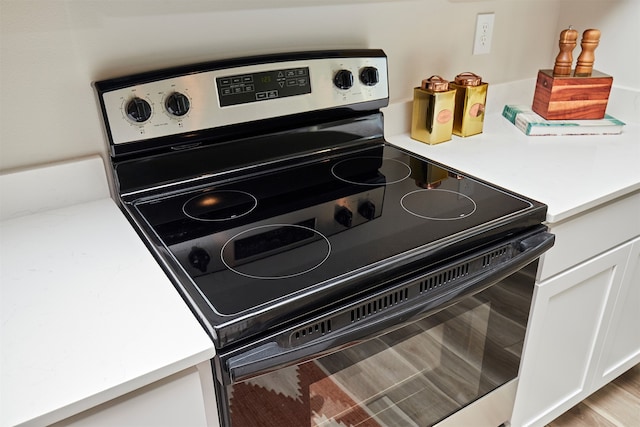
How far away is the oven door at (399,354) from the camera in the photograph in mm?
775

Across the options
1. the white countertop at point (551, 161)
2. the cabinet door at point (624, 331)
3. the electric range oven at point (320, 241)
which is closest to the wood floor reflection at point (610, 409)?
the cabinet door at point (624, 331)

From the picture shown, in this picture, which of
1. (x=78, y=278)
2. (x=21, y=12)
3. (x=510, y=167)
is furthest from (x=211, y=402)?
(x=510, y=167)

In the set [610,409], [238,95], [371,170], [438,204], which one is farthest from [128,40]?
[610,409]

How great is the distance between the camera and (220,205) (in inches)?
43.2

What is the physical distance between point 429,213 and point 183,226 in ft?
1.59

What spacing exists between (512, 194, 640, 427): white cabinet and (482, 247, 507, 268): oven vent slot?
168 mm

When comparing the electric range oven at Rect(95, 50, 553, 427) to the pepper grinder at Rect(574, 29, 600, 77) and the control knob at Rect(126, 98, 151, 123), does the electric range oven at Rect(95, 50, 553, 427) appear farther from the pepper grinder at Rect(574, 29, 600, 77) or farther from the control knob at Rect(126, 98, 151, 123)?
the pepper grinder at Rect(574, 29, 600, 77)

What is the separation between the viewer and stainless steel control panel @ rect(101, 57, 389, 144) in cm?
105

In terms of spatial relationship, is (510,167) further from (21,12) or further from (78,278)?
(21,12)

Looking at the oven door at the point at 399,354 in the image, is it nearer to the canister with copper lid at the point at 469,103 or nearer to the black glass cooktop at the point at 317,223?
the black glass cooktop at the point at 317,223

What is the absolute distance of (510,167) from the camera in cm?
128

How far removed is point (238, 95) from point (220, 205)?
254 millimetres

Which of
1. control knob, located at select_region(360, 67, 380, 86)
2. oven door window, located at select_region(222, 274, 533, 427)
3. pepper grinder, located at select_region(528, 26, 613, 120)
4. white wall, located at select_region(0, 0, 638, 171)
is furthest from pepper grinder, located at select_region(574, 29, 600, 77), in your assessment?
oven door window, located at select_region(222, 274, 533, 427)

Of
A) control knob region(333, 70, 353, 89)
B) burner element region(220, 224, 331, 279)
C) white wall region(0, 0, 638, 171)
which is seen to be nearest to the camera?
burner element region(220, 224, 331, 279)
